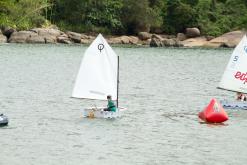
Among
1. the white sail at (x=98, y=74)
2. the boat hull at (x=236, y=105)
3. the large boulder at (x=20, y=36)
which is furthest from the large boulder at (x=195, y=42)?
the white sail at (x=98, y=74)

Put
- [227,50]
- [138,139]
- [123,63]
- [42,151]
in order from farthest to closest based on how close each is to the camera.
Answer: [227,50] < [123,63] < [138,139] < [42,151]

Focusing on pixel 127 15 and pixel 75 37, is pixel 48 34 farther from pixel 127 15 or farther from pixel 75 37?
pixel 127 15

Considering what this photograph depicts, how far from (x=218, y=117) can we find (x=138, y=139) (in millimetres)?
6672

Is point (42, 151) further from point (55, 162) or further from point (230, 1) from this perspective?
point (230, 1)

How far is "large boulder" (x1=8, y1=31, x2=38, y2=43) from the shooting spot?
111 m

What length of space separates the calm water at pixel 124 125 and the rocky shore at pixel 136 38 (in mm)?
34772

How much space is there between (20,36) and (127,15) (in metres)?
24.2

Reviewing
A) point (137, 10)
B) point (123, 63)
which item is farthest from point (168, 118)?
point (137, 10)

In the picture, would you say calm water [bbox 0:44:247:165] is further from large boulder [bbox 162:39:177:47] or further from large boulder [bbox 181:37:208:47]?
large boulder [bbox 181:37:208:47]

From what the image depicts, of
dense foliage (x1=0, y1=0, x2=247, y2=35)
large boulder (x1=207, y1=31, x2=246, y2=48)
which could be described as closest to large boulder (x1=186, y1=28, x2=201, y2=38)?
dense foliage (x1=0, y1=0, x2=247, y2=35)

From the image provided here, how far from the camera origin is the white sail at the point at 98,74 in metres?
42.8

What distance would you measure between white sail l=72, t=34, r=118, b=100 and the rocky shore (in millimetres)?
68338

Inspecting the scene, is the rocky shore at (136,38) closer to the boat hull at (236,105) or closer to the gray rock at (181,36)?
the gray rock at (181,36)

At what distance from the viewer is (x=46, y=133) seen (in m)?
38.0
